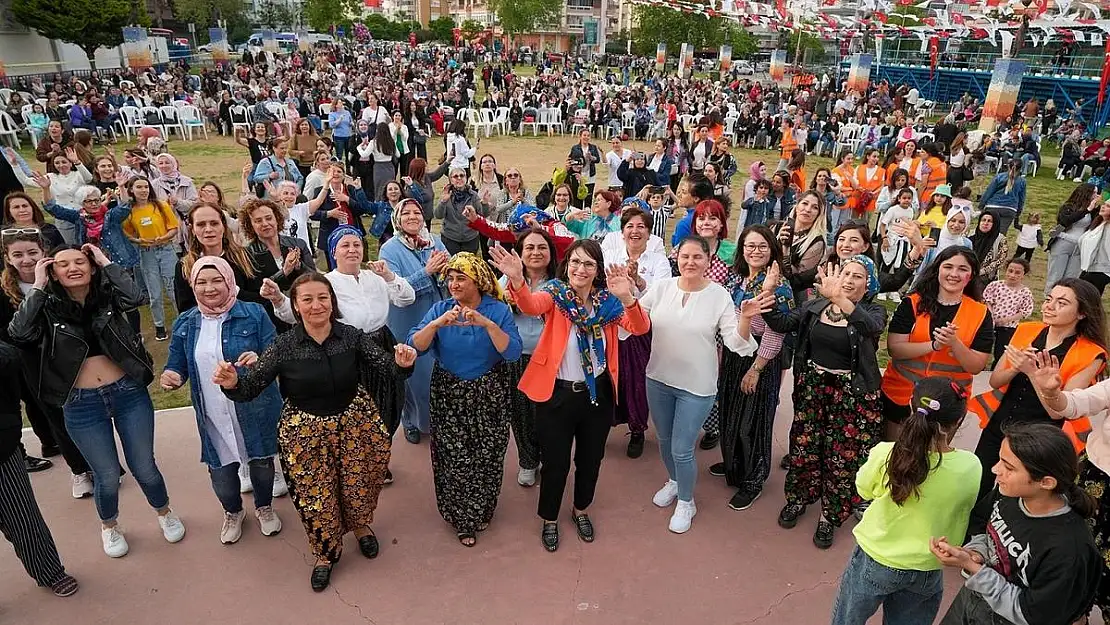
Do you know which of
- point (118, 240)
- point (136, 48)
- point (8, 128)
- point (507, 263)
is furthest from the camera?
point (136, 48)

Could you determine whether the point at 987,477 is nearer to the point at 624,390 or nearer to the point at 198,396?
the point at 624,390

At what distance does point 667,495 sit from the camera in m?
3.99

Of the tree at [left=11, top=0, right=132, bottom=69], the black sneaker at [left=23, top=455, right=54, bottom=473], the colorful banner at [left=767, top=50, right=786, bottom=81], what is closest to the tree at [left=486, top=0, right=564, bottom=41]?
the colorful banner at [left=767, top=50, right=786, bottom=81]

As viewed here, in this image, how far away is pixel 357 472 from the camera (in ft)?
10.6

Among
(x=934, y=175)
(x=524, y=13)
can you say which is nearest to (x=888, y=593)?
(x=934, y=175)

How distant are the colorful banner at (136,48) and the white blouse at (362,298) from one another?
A: 2774cm

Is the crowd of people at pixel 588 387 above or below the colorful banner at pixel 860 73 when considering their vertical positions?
below

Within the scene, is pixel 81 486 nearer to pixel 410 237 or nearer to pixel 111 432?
pixel 111 432

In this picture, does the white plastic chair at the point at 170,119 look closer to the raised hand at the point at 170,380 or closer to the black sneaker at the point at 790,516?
the raised hand at the point at 170,380

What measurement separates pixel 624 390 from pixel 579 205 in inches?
178

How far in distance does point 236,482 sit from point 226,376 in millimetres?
947

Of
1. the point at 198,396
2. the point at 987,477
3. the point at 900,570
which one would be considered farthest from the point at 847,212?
the point at 198,396

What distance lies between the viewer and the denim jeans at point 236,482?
3.43 metres

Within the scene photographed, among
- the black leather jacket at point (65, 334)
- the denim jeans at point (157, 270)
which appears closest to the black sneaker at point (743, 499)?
the black leather jacket at point (65, 334)
